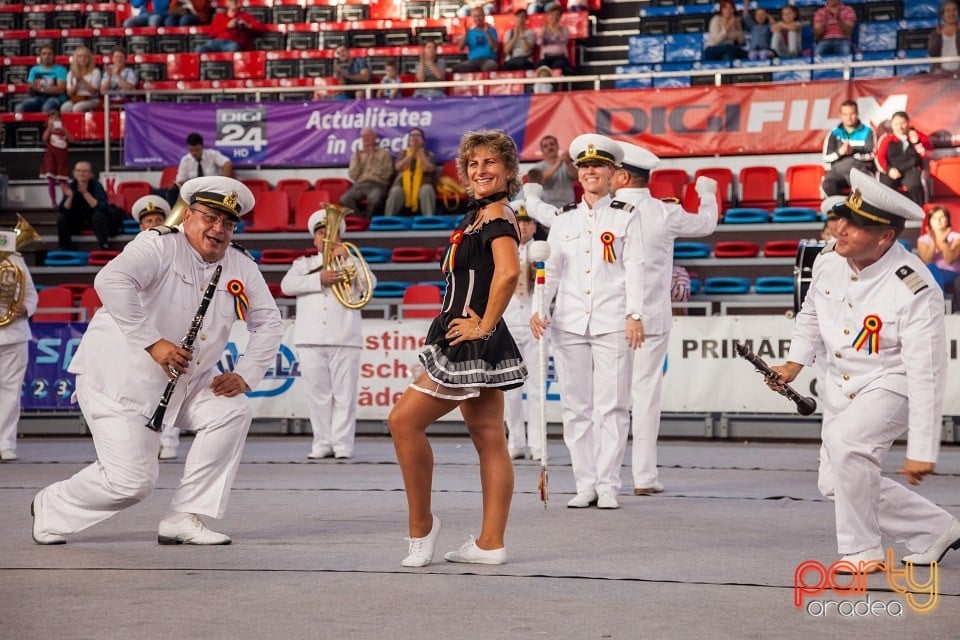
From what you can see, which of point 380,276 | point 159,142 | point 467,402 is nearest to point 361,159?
point 380,276

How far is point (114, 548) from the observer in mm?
6664

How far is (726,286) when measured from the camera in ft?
56.3

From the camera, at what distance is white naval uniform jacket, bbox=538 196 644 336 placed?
28.2 feet

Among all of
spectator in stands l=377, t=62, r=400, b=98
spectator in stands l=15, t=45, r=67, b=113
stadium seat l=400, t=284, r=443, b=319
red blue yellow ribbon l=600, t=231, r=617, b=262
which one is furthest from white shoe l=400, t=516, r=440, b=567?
spectator in stands l=15, t=45, r=67, b=113

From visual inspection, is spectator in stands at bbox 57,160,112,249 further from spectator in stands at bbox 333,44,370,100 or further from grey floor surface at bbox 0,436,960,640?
grey floor surface at bbox 0,436,960,640

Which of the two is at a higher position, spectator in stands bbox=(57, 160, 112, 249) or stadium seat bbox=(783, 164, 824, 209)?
stadium seat bbox=(783, 164, 824, 209)

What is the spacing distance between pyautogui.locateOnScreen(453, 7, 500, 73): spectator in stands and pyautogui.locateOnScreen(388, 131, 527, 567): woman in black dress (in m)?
16.0

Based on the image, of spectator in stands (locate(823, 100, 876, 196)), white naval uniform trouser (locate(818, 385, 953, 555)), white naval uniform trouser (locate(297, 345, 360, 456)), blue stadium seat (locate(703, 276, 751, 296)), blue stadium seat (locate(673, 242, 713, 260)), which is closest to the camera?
white naval uniform trouser (locate(818, 385, 953, 555))

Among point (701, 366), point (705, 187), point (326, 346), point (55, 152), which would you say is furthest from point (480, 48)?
point (705, 187)

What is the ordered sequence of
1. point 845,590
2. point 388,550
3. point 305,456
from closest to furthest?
1. point 845,590
2. point 388,550
3. point 305,456

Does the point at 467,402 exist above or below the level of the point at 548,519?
above

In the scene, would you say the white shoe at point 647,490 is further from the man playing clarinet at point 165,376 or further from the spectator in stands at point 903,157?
the spectator in stands at point 903,157

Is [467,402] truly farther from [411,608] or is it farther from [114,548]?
[114,548]

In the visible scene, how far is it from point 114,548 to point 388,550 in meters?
1.37
